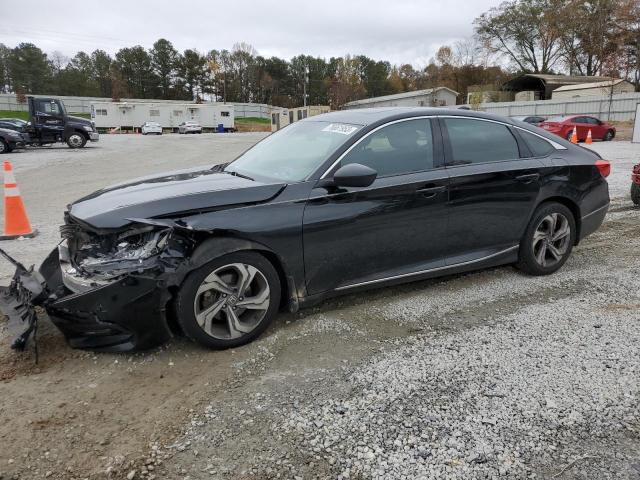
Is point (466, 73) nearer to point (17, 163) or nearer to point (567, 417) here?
point (17, 163)

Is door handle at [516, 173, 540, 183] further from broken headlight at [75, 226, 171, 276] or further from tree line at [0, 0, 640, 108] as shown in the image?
tree line at [0, 0, 640, 108]

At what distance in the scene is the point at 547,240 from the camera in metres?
4.64

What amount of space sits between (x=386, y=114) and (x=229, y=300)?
2.01m

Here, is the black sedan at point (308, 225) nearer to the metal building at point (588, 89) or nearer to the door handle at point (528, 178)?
the door handle at point (528, 178)

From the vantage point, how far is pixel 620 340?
133 inches

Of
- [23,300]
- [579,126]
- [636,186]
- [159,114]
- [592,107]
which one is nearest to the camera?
[23,300]

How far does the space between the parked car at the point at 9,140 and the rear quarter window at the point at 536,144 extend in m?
22.9

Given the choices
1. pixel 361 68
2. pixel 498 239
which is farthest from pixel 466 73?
pixel 498 239

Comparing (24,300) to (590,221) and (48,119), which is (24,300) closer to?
(590,221)

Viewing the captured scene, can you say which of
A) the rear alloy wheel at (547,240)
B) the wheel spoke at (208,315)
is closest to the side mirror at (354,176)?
the wheel spoke at (208,315)

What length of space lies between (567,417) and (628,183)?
29.9 feet

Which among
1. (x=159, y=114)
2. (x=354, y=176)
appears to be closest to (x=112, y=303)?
(x=354, y=176)

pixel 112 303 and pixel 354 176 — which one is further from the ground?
pixel 354 176

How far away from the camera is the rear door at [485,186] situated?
4.10 m
